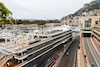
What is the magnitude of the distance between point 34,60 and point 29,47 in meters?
4.05

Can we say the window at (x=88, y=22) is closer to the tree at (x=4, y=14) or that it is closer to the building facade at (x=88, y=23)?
the building facade at (x=88, y=23)

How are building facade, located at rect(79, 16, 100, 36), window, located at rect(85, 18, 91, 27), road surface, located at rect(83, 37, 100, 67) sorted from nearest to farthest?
road surface, located at rect(83, 37, 100, 67), building facade, located at rect(79, 16, 100, 36), window, located at rect(85, 18, 91, 27)

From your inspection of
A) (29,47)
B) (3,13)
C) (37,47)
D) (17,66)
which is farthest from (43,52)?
(3,13)

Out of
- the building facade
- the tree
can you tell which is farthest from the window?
the tree

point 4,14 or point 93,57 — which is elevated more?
point 4,14

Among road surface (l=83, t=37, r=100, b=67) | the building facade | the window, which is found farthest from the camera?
the window

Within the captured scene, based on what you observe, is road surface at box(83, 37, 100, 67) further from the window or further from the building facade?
the window

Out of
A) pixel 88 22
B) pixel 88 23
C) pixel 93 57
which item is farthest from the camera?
pixel 88 23

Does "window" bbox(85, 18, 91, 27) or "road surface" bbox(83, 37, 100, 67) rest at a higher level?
"window" bbox(85, 18, 91, 27)

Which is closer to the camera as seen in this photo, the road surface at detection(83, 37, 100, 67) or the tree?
the road surface at detection(83, 37, 100, 67)

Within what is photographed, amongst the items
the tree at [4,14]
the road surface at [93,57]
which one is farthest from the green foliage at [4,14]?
the road surface at [93,57]

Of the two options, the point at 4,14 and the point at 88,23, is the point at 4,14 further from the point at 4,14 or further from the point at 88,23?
the point at 88,23

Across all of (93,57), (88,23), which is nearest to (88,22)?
(88,23)

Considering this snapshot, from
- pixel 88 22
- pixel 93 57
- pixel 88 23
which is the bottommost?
pixel 93 57
